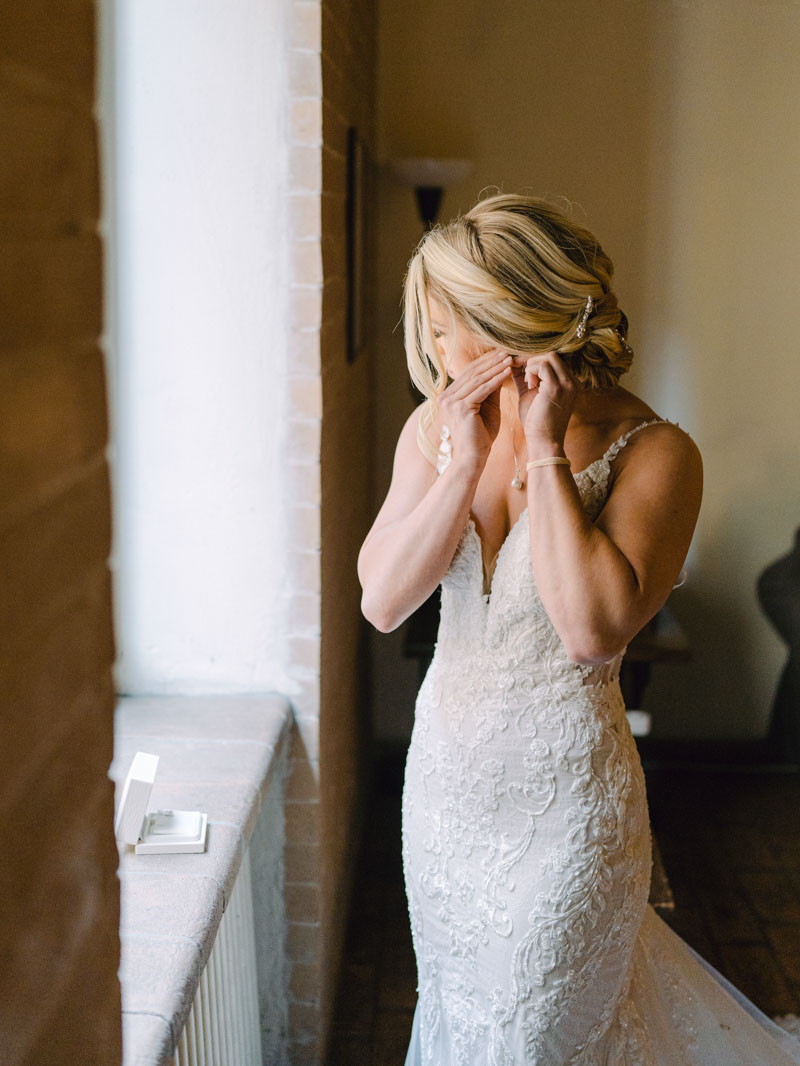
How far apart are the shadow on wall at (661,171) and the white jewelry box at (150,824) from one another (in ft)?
6.77

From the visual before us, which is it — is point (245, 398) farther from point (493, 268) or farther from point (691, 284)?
point (691, 284)

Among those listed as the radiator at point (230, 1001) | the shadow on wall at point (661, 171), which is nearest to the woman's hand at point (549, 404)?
the radiator at point (230, 1001)

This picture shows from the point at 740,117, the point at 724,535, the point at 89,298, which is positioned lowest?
the point at 724,535

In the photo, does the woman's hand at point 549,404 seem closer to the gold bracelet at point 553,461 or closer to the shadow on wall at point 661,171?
the gold bracelet at point 553,461

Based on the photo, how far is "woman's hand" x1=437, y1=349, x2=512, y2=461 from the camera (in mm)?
1575

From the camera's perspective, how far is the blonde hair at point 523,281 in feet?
5.00

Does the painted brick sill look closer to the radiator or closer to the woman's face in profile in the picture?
the radiator

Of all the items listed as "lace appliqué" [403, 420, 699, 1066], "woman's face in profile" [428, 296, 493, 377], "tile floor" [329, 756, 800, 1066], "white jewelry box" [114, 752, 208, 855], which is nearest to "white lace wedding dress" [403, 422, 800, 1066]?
"lace appliqué" [403, 420, 699, 1066]

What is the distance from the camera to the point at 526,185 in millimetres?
3531

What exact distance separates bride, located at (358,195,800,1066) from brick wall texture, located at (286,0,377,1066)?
40cm

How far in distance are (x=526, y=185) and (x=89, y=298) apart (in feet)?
10.2

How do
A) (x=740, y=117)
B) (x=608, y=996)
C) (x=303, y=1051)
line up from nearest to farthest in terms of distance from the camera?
1. (x=608, y=996)
2. (x=303, y=1051)
3. (x=740, y=117)

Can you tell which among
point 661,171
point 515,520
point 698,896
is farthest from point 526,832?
point 661,171

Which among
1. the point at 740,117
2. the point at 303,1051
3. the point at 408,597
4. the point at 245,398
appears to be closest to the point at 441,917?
the point at 408,597
